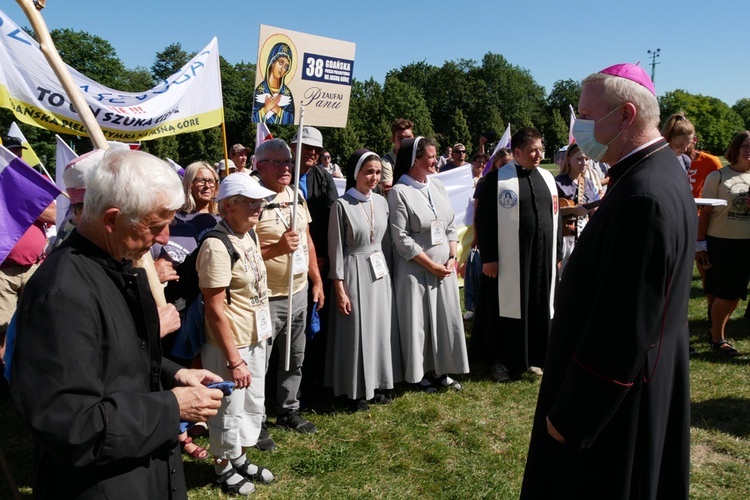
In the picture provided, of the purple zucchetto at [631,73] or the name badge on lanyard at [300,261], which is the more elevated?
the purple zucchetto at [631,73]

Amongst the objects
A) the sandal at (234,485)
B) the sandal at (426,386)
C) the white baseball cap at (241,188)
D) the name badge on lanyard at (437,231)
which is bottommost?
the sandal at (234,485)

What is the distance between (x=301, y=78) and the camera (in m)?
4.06

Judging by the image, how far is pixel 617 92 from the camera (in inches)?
78.6

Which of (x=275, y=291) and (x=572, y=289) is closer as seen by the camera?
(x=572, y=289)

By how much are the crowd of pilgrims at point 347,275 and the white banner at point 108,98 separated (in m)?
0.52

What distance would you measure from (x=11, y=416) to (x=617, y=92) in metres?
5.17

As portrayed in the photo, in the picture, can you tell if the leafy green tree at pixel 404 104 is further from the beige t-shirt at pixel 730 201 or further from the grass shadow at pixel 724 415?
the grass shadow at pixel 724 415

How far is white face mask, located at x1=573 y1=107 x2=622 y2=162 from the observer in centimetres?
214

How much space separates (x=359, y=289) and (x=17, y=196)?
2.46 meters

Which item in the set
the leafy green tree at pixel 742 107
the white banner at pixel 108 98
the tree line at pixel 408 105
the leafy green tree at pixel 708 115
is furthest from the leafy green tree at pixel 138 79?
the leafy green tree at pixel 742 107

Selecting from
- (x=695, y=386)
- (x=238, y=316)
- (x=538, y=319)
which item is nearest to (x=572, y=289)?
(x=238, y=316)

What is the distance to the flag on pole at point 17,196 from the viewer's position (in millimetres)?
3096

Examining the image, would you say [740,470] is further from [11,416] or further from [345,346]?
[11,416]

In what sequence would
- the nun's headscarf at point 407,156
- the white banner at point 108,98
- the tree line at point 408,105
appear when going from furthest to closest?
the tree line at point 408,105, the nun's headscarf at point 407,156, the white banner at point 108,98
